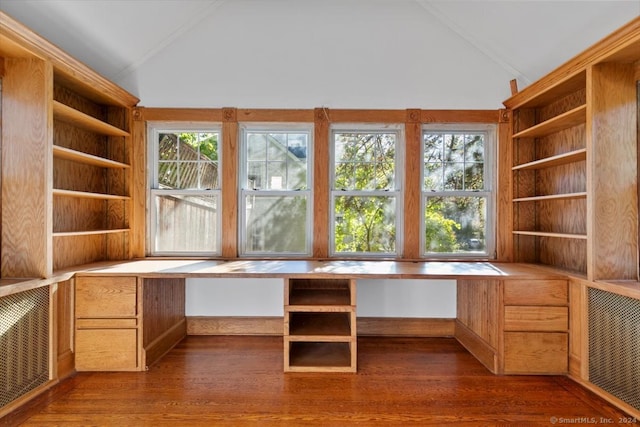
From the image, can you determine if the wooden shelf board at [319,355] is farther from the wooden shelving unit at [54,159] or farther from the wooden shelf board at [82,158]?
the wooden shelf board at [82,158]

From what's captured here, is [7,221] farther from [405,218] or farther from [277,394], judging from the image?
[405,218]

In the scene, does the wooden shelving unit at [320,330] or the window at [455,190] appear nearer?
the wooden shelving unit at [320,330]

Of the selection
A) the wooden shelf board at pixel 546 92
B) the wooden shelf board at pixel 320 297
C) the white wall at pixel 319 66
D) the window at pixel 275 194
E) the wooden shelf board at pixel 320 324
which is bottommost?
the wooden shelf board at pixel 320 324

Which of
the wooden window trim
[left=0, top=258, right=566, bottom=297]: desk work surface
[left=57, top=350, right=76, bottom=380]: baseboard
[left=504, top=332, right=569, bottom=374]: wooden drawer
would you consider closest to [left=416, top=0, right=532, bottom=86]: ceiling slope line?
the wooden window trim

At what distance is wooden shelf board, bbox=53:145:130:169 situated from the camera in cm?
210

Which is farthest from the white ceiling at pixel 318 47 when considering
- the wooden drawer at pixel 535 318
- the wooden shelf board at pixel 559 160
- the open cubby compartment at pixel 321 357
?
the open cubby compartment at pixel 321 357

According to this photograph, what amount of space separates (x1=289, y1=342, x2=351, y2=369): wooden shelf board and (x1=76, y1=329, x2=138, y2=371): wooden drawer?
3.84 feet

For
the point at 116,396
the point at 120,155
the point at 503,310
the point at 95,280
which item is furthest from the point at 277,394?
the point at 120,155

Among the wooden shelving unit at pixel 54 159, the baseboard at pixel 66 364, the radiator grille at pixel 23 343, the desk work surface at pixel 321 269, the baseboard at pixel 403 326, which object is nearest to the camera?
the radiator grille at pixel 23 343

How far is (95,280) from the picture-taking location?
217cm

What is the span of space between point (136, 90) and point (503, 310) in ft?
11.9

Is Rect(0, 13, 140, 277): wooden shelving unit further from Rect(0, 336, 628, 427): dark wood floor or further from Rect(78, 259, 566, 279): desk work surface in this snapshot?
Rect(0, 336, 628, 427): dark wood floor

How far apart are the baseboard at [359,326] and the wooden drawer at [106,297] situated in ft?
2.58

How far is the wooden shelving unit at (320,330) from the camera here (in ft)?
7.15
